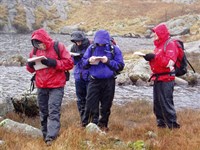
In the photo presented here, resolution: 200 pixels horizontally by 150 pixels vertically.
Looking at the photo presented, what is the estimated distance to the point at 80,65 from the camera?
9.76m

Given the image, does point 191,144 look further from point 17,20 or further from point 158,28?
point 17,20

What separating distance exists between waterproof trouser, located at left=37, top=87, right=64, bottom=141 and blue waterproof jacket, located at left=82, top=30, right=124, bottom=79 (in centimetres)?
121

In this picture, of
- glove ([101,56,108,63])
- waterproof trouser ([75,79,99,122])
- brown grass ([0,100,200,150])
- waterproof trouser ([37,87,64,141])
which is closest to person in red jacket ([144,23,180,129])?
brown grass ([0,100,200,150])

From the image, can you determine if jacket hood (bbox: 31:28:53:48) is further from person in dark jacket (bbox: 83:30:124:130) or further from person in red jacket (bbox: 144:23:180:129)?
person in red jacket (bbox: 144:23:180:129)

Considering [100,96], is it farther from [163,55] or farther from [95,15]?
[95,15]

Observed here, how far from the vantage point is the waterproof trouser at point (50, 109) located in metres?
7.53

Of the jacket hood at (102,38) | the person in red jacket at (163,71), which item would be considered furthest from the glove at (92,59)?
the person in red jacket at (163,71)

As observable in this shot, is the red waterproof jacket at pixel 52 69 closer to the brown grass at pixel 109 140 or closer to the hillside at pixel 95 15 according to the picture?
the brown grass at pixel 109 140

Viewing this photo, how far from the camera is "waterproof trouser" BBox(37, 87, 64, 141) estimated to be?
753 centimetres

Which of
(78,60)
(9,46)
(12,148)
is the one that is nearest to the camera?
(12,148)

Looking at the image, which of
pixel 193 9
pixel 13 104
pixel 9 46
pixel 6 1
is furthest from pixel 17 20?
pixel 13 104

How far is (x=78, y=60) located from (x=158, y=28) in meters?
2.28

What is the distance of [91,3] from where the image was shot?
89.1 meters

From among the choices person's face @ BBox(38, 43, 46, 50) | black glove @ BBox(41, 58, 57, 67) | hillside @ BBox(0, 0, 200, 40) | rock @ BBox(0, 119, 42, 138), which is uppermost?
person's face @ BBox(38, 43, 46, 50)
